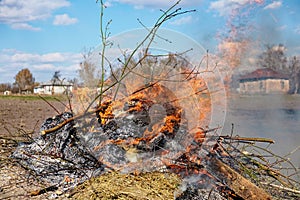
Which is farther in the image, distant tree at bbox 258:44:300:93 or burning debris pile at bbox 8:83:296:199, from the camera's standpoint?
distant tree at bbox 258:44:300:93

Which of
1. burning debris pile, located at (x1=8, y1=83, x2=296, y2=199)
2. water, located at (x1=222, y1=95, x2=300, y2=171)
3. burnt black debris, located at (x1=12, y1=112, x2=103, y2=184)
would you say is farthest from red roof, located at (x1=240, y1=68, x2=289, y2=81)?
burnt black debris, located at (x1=12, y1=112, x2=103, y2=184)

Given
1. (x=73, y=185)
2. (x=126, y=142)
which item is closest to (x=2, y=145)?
(x=73, y=185)

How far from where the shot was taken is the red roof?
17.1 feet

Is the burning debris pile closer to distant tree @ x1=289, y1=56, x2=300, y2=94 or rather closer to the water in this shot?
the water

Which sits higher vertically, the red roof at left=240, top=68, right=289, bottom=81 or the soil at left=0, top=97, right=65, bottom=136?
the red roof at left=240, top=68, right=289, bottom=81

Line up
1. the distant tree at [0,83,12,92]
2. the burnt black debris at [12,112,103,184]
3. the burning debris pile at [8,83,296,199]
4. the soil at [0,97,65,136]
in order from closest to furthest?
the burning debris pile at [8,83,296,199] < the burnt black debris at [12,112,103,184] < the soil at [0,97,65,136] < the distant tree at [0,83,12,92]

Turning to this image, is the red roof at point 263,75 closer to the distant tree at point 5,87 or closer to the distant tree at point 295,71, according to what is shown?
the distant tree at point 295,71

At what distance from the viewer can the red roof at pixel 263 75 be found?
17.1 ft

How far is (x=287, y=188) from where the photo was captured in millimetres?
3908

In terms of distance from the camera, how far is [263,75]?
5.25 meters

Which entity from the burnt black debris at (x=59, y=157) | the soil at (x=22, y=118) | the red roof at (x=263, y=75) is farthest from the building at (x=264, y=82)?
the soil at (x=22, y=118)

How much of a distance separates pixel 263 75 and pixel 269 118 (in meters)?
0.84

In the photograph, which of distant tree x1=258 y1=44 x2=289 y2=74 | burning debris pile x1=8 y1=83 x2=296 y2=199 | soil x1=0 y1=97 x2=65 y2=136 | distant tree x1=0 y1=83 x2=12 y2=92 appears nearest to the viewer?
burning debris pile x1=8 y1=83 x2=296 y2=199

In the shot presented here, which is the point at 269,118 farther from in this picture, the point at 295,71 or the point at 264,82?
the point at 295,71
